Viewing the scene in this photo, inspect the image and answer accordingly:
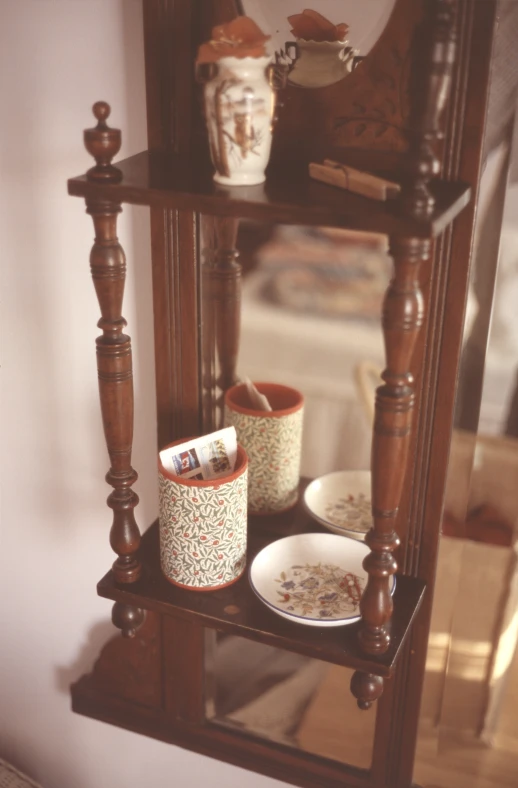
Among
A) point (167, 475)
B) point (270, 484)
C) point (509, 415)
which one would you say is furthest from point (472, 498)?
point (167, 475)

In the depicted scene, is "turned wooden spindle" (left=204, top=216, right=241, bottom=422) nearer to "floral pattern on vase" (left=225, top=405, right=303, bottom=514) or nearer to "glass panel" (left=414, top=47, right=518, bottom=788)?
"floral pattern on vase" (left=225, top=405, right=303, bottom=514)

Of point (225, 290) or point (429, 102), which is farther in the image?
point (225, 290)

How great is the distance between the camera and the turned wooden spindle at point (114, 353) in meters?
0.71

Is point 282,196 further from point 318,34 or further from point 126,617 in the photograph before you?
point 126,617

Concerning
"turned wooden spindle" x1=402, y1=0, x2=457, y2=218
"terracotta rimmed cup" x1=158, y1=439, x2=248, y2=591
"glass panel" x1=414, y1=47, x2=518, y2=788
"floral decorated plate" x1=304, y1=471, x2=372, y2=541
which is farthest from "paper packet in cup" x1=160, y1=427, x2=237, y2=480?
"turned wooden spindle" x1=402, y1=0, x2=457, y2=218

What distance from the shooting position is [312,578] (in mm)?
884

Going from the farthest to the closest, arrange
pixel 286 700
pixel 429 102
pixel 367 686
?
pixel 286 700, pixel 367 686, pixel 429 102

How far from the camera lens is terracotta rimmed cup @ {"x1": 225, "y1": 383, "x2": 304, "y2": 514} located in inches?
35.9

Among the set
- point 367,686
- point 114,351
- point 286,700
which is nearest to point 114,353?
point 114,351

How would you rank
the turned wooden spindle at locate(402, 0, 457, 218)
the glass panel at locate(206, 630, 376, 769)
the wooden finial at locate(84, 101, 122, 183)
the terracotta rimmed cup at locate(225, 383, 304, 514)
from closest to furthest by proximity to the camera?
the turned wooden spindle at locate(402, 0, 457, 218), the wooden finial at locate(84, 101, 122, 183), the terracotta rimmed cup at locate(225, 383, 304, 514), the glass panel at locate(206, 630, 376, 769)

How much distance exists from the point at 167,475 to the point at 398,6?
497 mm

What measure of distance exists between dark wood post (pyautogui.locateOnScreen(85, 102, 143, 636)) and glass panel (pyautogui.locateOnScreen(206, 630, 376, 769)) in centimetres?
29

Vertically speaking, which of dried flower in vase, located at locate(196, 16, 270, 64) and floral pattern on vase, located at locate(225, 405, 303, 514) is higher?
dried flower in vase, located at locate(196, 16, 270, 64)

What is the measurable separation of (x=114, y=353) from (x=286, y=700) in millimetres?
574
